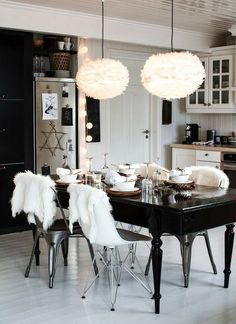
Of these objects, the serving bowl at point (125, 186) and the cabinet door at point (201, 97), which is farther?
the cabinet door at point (201, 97)

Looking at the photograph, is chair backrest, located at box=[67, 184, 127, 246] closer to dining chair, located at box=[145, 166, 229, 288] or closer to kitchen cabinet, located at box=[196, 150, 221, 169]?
dining chair, located at box=[145, 166, 229, 288]

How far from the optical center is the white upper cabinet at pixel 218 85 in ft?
23.9

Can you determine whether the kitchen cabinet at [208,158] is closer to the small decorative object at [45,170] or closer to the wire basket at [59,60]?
the wire basket at [59,60]

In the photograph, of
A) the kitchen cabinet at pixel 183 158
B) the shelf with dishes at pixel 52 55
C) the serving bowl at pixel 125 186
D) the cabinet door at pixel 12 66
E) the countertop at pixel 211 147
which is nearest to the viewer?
the serving bowl at pixel 125 186

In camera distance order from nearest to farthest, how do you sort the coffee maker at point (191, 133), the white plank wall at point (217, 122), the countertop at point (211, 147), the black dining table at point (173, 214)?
the black dining table at point (173, 214) → the countertop at point (211, 147) → the white plank wall at point (217, 122) → the coffee maker at point (191, 133)

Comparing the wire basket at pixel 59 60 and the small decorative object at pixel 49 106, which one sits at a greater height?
the wire basket at pixel 59 60

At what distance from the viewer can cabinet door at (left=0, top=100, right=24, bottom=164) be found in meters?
5.90

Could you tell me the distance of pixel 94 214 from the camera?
3613 millimetres

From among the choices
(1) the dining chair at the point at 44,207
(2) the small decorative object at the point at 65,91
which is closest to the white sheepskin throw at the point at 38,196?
(1) the dining chair at the point at 44,207

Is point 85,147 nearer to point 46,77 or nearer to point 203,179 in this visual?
point 46,77

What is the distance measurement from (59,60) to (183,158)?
8.18ft

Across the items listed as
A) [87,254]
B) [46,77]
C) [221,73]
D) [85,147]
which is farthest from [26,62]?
[221,73]

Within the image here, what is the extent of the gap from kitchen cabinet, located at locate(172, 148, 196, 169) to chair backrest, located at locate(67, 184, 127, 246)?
157 inches

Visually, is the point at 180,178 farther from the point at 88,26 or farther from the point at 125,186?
the point at 88,26
